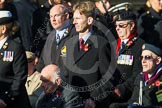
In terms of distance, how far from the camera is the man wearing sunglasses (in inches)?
335

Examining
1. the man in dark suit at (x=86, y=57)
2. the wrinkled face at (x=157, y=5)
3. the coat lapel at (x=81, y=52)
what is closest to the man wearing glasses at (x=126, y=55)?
the man in dark suit at (x=86, y=57)

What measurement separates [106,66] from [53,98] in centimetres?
111

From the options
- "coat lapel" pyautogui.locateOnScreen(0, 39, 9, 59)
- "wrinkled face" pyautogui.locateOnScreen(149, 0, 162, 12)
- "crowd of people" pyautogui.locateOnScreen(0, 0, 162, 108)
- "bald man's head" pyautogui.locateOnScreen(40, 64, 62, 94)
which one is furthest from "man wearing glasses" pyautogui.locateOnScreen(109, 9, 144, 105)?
"coat lapel" pyautogui.locateOnScreen(0, 39, 9, 59)

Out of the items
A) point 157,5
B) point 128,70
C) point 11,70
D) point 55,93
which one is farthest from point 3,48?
point 157,5

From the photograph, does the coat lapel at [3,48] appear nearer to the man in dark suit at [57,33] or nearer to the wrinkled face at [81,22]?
the wrinkled face at [81,22]

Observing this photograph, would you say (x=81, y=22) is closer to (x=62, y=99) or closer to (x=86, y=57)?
(x=86, y=57)

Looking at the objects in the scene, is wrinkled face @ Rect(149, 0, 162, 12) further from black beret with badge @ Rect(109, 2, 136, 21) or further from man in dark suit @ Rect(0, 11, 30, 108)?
man in dark suit @ Rect(0, 11, 30, 108)

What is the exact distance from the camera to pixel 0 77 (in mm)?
8359

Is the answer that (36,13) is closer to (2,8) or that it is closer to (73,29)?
(2,8)

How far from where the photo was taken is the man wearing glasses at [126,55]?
29.8 ft

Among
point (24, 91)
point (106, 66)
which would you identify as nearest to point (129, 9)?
point (106, 66)

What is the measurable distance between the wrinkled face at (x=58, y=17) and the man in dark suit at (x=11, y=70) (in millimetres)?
1547

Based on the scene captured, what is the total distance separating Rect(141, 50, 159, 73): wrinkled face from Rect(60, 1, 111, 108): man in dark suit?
19.1 inches

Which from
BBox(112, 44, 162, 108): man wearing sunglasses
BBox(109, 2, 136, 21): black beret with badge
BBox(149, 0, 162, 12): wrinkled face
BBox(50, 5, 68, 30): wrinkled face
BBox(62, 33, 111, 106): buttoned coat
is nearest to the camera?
BBox(112, 44, 162, 108): man wearing sunglasses
